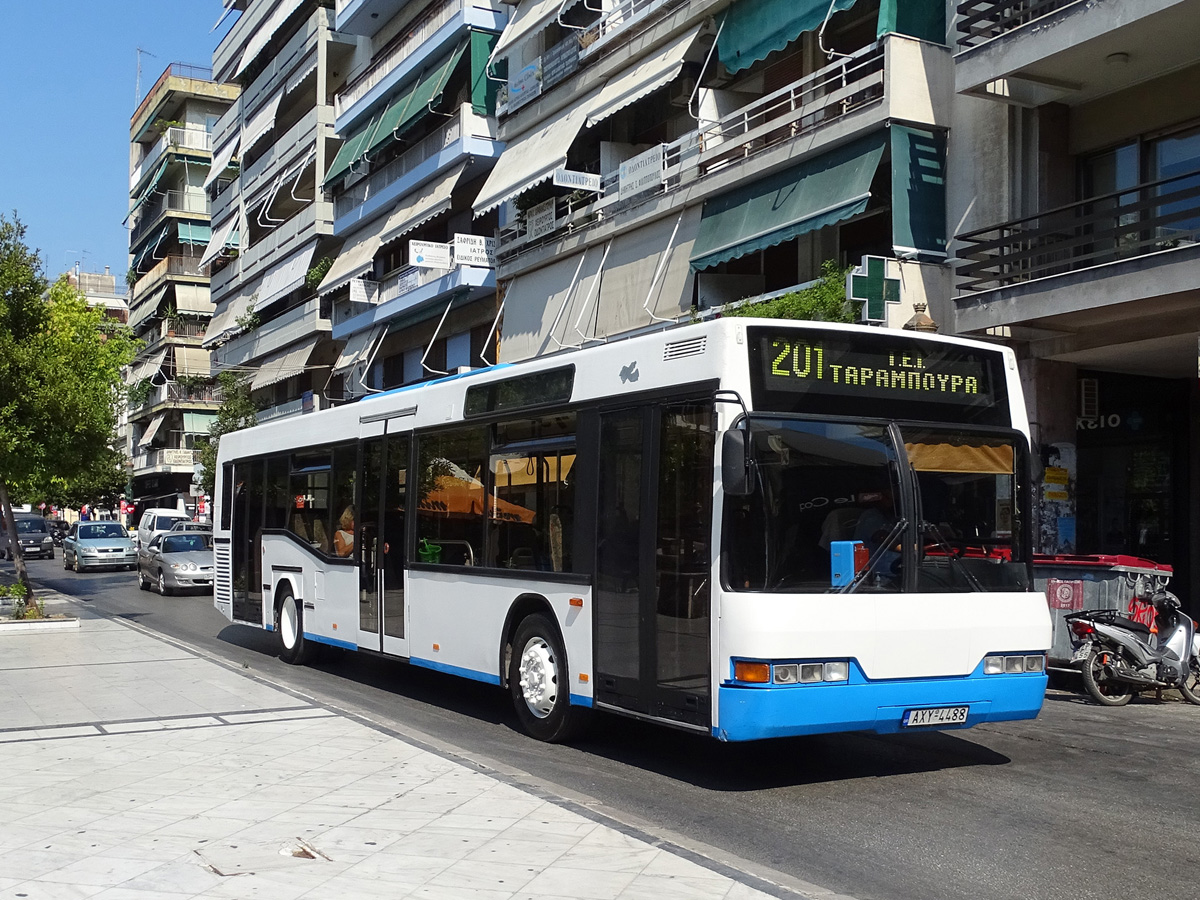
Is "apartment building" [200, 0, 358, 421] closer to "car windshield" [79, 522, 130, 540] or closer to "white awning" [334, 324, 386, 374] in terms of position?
"white awning" [334, 324, 386, 374]

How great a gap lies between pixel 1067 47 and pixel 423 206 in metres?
21.4

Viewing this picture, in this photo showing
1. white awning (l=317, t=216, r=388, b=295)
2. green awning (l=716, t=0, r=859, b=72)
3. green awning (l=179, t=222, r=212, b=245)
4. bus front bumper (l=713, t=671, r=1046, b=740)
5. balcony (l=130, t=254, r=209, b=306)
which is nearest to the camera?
bus front bumper (l=713, t=671, r=1046, b=740)

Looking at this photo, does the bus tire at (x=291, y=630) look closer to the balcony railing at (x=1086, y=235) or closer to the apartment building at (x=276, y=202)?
the balcony railing at (x=1086, y=235)

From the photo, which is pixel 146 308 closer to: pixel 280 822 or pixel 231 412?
pixel 231 412

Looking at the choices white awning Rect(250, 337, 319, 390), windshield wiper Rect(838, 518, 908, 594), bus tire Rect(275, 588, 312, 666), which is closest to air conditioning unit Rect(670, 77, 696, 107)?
bus tire Rect(275, 588, 312, 666)

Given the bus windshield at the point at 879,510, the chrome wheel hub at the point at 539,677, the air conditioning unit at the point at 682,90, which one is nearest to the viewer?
the bus windshield at the point at 879,510

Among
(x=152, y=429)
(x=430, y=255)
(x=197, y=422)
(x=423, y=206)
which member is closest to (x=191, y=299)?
(x=197, y=422)

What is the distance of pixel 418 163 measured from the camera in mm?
34812

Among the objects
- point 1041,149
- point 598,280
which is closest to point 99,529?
point 598,280

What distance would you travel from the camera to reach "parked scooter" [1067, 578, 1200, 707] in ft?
39.4

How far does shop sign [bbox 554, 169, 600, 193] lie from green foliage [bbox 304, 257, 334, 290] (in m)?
18.7

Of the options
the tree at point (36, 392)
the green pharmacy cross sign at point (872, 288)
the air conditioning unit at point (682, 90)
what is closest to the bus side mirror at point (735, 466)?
the green pharmacy cross sign at point (872, 288)

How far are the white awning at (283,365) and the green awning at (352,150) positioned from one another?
6.86 metres

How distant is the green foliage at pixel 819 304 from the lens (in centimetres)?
1786
